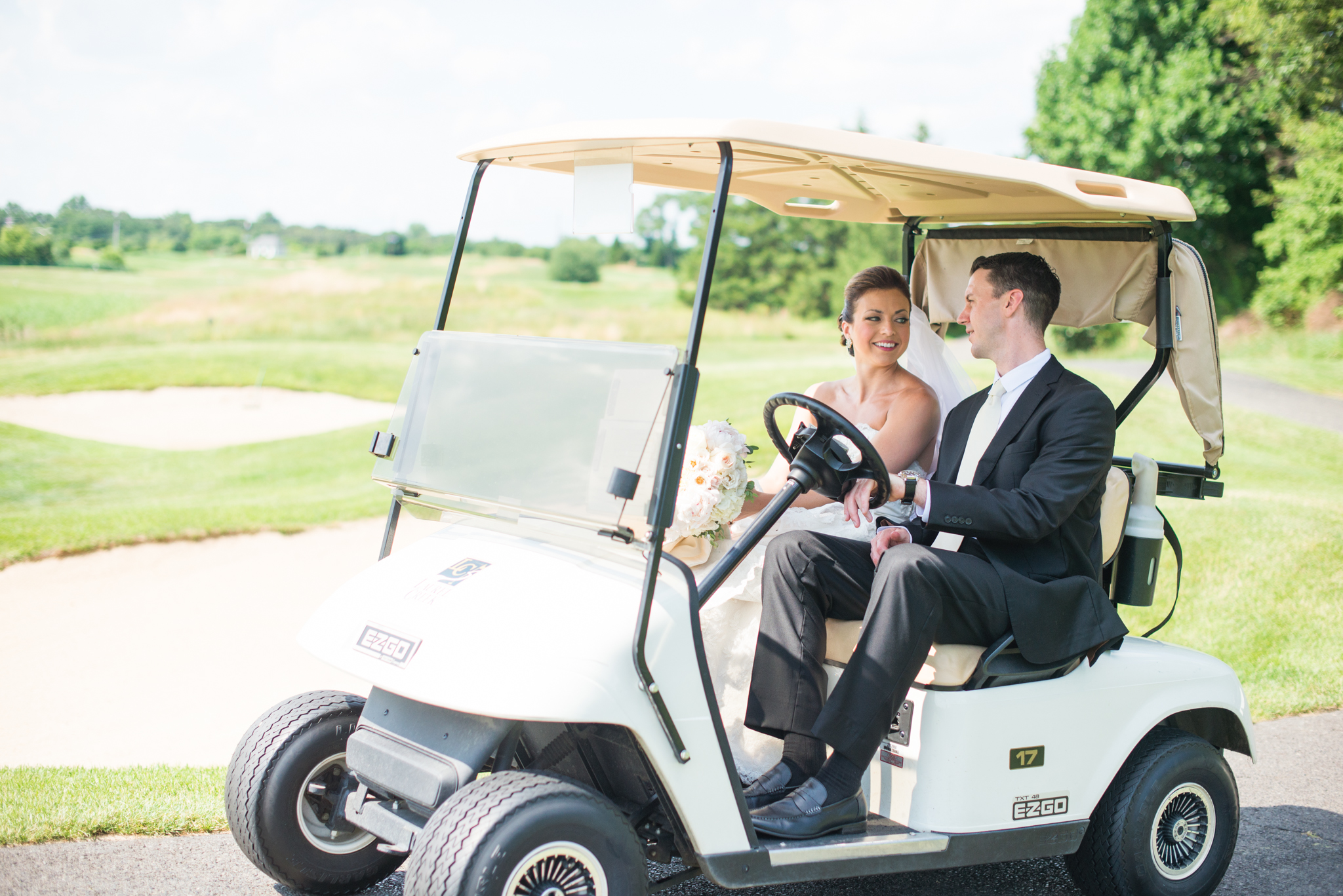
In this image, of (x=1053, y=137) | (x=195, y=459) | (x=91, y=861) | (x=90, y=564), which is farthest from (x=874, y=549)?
(x=1053, y=137)

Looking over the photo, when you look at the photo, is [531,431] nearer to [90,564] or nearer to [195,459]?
[90,564]

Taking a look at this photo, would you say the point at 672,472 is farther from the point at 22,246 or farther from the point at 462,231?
the point at 22,246

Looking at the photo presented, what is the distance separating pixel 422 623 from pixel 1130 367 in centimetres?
1898

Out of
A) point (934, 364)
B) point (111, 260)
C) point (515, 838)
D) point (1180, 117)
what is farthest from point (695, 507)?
point (1180, 117)

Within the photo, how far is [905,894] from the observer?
301 centimetres

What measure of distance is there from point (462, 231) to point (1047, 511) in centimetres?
173

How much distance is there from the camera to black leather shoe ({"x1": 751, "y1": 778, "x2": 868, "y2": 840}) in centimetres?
239

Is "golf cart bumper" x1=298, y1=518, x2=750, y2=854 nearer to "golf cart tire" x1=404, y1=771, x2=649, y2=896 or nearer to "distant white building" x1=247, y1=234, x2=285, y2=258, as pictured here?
"golf cart tire" x1=404, y1=771, x2=649, y2=896

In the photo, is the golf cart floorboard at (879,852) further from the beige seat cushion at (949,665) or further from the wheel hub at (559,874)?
the beige seat cushion at (949,665)

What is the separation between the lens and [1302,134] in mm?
20547

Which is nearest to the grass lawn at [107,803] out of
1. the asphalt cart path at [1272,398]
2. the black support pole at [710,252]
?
the black support pole at [710,252]

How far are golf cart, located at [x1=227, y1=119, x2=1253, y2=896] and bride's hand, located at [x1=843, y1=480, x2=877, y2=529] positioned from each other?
0.13 feet

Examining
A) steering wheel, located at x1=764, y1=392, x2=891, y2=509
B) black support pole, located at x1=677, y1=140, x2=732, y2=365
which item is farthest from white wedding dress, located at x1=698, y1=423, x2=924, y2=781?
black support pole, located at x1=677, y1=140, x2=732, y2=365

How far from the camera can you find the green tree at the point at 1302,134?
64.8ft
